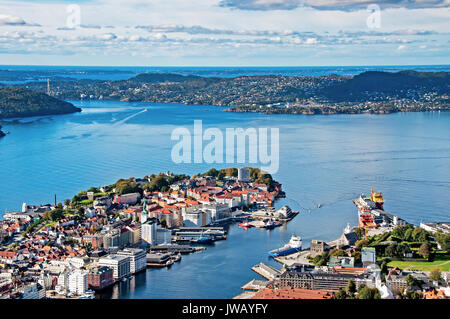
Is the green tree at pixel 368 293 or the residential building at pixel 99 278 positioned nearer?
the green tree at pixel 368 293

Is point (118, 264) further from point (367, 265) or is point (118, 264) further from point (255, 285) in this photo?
point (367, 265)

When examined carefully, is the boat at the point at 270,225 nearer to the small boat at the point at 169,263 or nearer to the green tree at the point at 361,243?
the green tree at the point at 361,243

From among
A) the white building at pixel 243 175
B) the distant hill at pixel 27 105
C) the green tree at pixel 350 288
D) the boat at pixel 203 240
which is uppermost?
the distant hill at pixel 27 105

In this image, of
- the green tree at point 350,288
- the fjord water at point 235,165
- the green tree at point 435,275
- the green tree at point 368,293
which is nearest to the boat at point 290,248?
the fjord water at point 235,165

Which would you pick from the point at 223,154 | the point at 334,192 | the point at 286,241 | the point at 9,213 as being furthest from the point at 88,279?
the point at 223,154

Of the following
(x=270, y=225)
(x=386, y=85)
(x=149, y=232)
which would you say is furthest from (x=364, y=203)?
(x=386, y=85)

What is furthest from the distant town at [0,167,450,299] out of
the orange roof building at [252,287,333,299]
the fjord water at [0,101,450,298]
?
the fjord water at [0,101,450,298]

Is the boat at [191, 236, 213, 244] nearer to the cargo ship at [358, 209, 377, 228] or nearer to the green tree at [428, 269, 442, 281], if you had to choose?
the cargo ship at [358, 209, 377, 228]
